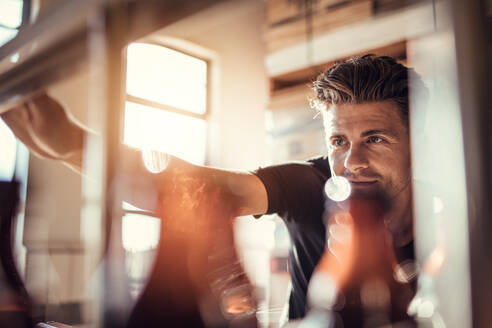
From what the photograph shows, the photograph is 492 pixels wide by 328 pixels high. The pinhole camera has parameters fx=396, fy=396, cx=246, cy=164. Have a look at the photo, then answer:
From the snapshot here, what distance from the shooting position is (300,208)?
30.0 inches

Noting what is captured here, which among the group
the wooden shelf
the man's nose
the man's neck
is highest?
the wooden shelf

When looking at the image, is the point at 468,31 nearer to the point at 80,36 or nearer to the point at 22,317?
the point at 80,36

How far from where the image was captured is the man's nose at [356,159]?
59 centimetres

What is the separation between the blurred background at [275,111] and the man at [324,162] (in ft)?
0.09

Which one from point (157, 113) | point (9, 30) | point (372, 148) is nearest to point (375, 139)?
point (372, 148)

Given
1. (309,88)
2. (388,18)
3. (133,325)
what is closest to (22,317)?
(133,325)

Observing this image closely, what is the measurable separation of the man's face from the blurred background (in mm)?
86

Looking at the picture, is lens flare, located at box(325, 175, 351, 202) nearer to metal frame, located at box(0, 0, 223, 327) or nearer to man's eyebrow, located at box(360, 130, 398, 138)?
man's eyebrow, located at box(360, 130, 398, 138)

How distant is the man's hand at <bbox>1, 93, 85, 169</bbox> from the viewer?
2.50 feet

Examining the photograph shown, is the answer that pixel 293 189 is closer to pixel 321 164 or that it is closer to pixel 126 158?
pixel 321 164

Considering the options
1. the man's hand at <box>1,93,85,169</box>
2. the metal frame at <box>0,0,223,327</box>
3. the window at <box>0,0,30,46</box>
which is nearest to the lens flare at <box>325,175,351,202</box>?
the metal frame at <box>0,0,223,327</box>

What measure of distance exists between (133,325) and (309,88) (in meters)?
0.51

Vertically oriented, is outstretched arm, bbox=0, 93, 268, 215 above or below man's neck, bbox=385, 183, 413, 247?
above

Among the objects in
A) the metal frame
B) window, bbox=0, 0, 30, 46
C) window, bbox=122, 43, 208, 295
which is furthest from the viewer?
window, bbox=0, 0, 30, 46
